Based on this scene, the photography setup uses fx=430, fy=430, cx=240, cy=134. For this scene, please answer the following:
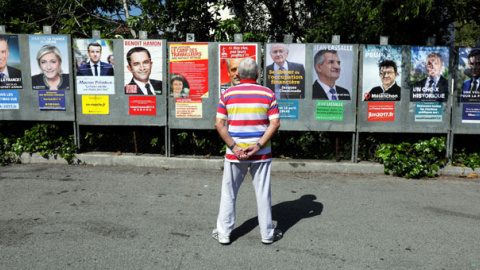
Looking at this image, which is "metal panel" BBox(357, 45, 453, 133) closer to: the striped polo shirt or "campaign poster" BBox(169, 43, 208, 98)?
"campaign poster" BBox(169, 43, 208, 98)

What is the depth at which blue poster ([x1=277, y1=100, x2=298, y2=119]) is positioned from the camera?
24.6ft

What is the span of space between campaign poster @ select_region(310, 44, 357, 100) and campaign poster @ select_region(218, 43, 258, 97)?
110 cm

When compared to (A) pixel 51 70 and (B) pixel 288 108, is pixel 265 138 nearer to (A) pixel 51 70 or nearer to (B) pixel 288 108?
(B) pixel 288 108

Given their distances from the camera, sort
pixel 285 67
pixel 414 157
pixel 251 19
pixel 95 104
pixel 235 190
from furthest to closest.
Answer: pixel 251 19 < pixel 95 104 < pixel 285 67 < pixel 414 157 < pixel 235 190

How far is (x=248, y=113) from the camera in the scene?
4.19 m

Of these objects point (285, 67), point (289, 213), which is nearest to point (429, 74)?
point (285, 67)

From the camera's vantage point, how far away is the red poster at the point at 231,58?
7.44m

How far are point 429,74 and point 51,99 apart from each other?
22.1 feet

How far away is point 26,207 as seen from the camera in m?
5.40

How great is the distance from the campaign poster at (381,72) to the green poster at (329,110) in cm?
48

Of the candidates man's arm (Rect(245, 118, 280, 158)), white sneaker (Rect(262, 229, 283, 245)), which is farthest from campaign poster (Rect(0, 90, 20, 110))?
white sneaker (Rect(262, 229, 283, 245))

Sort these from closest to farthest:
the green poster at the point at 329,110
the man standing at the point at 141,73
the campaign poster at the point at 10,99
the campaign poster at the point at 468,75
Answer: the campaign poster at the point at 468,75, the green poster at the point at 329,110, the man standing at the point at 141,73, the campaign poster at the point at 10,99

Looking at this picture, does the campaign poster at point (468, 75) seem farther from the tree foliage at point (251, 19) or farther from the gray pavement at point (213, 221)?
the gray pavement at point (213, 221)

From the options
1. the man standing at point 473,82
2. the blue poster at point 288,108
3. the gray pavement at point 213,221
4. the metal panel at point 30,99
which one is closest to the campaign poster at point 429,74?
the man standing at point 473,82
